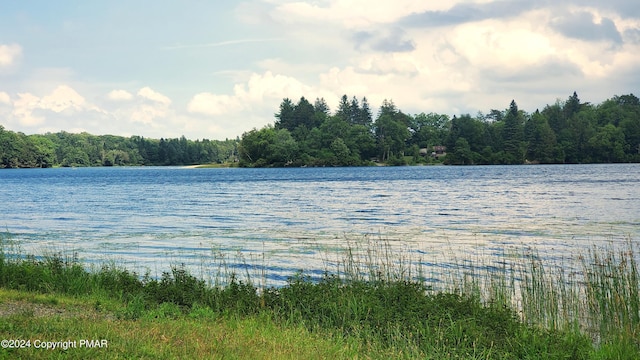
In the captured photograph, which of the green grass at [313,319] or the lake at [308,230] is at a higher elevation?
the green grass at [313,319]

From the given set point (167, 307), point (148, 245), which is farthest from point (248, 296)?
point (148, 245)

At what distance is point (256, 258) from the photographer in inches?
885

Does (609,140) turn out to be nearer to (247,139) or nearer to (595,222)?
(247,139)

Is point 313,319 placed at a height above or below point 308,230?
above

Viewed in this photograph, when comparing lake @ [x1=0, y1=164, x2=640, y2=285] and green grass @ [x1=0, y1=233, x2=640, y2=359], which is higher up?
green grass @ [x1=0, y1=233, x2=640, y2=359]

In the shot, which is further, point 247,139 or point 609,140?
point 247,139

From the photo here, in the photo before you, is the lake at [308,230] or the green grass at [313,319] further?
the lake at [308,230]

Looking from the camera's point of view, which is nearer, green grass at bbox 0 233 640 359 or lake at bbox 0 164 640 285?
green grass at bbox 0 233 640 359

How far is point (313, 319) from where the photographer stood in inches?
482

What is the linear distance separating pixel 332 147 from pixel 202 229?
16549cm

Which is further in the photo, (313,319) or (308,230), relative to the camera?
(308,230)

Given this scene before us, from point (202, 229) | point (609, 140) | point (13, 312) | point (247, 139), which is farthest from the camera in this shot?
point (247, 139)

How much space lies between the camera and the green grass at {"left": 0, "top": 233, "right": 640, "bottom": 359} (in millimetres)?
9398

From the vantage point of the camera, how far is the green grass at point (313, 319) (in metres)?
9.40
